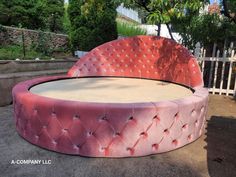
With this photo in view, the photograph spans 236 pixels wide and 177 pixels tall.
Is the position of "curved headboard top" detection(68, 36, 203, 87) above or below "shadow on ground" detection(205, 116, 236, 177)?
above

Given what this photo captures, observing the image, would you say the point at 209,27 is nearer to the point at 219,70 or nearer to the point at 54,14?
the point at 219,70

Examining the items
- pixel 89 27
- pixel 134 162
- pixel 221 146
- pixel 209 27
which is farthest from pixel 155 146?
pixel 89 27

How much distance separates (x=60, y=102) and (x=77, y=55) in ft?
22.2

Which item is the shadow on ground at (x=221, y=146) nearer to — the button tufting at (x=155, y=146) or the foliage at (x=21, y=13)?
the button tufting at (x=155, y=146)

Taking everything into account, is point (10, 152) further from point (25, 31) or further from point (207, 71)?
point (25, 31)

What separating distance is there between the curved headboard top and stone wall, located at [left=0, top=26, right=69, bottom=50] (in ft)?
13.8

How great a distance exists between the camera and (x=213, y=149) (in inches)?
119

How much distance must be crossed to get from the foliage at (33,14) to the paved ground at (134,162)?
9.83 metres

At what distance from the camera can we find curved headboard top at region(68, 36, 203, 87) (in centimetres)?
526

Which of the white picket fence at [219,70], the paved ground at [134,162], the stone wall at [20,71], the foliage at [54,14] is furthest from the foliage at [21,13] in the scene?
the paved ground at [134,162]

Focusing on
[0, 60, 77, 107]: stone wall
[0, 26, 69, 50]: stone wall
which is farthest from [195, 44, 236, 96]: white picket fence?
[0, 26, 69, 50]: stone wall

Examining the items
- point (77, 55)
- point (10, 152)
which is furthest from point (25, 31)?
point (10, 152)

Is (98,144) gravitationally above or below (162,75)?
below

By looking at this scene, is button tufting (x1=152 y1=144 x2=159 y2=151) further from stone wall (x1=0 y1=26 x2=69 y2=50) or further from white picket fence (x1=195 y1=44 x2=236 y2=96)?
stone wall (x1=0 y1=26 x2=69 y2=50)
